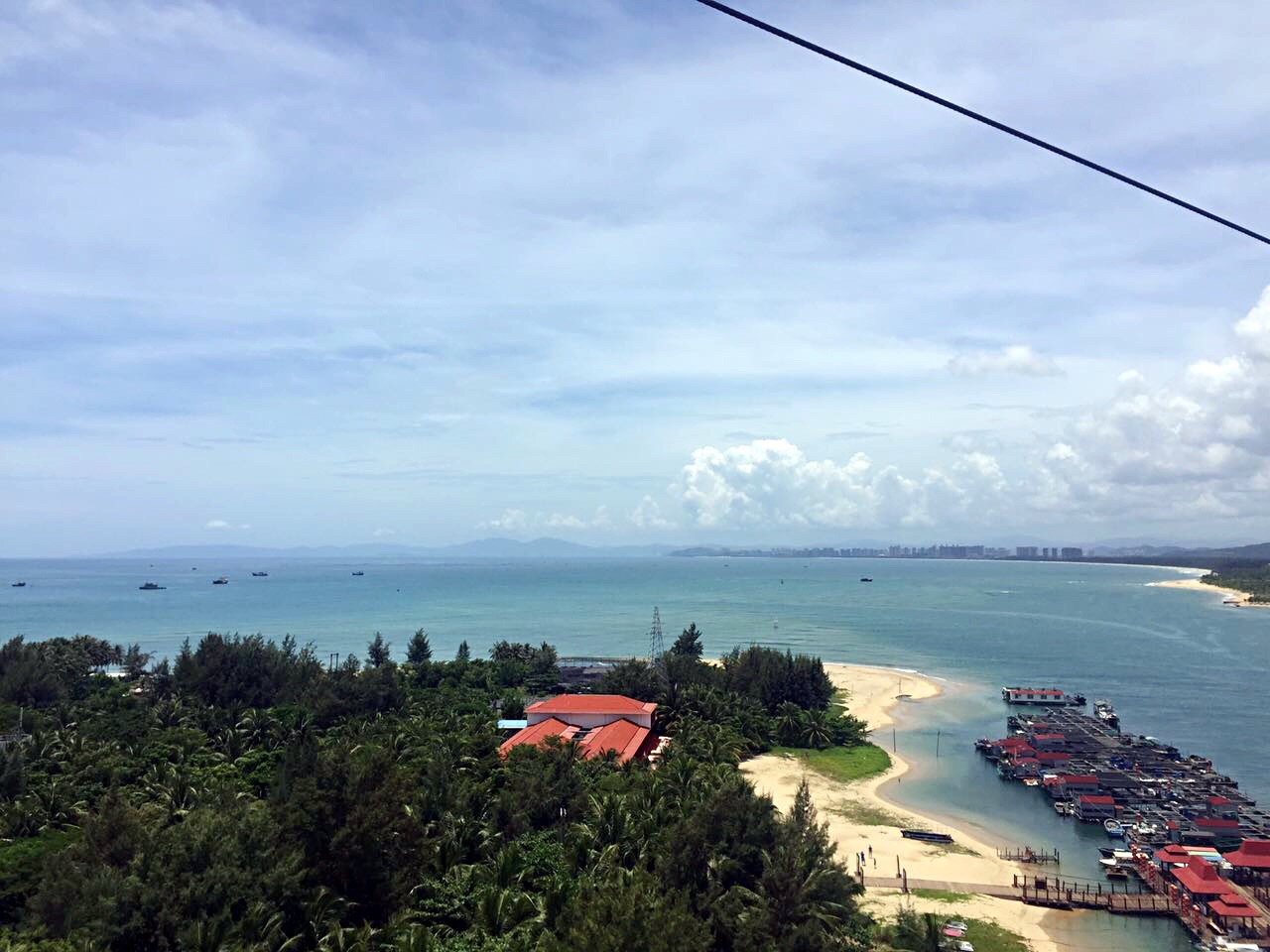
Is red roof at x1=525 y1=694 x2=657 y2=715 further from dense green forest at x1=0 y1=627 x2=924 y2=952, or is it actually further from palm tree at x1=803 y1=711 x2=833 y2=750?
palm tree at x1=803 y1=711 x2=833 y2=750

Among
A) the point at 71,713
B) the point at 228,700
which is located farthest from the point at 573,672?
the point at 71,713

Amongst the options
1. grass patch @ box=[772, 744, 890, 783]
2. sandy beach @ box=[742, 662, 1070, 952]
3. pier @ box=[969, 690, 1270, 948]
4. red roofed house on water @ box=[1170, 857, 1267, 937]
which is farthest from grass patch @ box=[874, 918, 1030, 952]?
grass patch @ box=[772, 744, 890, 783]

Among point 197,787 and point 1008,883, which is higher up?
point 197,787

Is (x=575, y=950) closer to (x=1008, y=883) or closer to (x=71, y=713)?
(x=1008, y=883)

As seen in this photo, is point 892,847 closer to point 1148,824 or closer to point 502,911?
point 1148,824

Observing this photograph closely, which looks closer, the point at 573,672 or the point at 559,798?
the point at 559,798

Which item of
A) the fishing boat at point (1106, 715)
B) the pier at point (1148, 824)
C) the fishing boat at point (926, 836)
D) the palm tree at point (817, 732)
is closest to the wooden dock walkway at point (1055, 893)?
the pier at point (1148, 824)
